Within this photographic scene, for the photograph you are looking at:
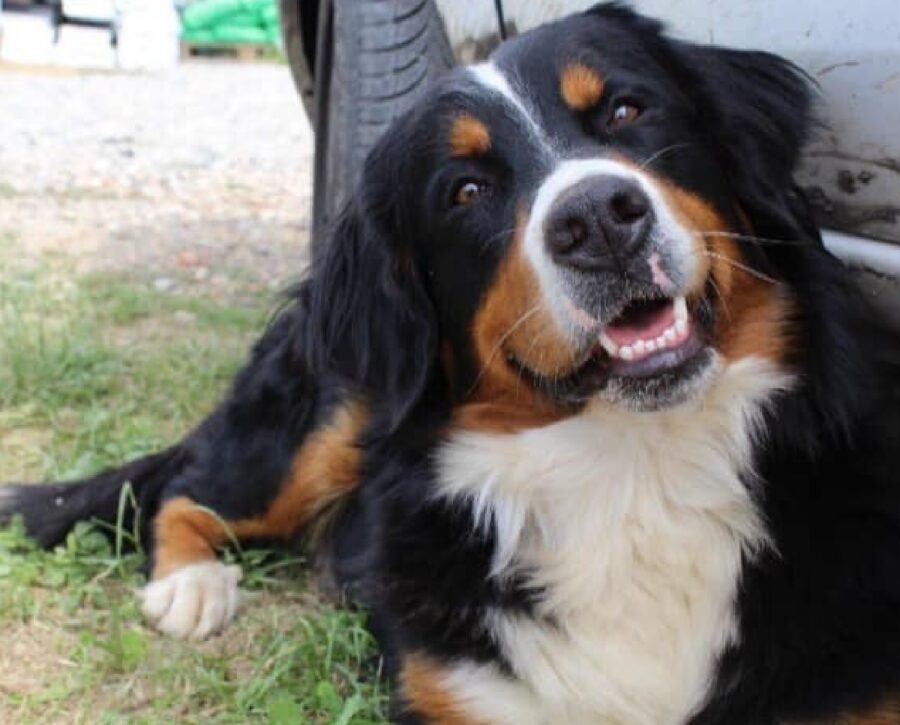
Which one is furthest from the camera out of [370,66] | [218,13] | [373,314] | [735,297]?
[218,13]

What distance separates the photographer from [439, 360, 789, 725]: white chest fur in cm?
235

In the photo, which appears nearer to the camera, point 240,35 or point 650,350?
point 650,350

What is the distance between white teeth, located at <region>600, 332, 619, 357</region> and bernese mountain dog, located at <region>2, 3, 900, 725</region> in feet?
0.03

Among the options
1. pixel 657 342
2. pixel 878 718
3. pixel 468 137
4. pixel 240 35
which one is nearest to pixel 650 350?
pixel 657 342

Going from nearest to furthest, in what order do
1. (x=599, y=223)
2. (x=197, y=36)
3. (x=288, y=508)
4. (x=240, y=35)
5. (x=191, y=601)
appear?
(x=599, y=223)
(x=191, y=601)
(x=288, y=508)
(x=197, y=36)
(x=240, y=35)

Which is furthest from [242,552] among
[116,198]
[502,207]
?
[116,198]

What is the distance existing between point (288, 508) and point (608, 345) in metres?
1.35

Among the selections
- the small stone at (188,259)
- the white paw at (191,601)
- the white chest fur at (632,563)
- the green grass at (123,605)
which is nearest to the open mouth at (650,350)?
the white chest fur at (632,563)

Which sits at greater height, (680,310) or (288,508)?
(680,310)

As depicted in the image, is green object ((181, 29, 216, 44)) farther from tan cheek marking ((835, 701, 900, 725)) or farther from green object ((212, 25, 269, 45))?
tan cheek marking ((835, 701, 900, 725))

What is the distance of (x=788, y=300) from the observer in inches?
94.2

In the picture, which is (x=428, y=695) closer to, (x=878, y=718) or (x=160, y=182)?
(x=878, y=718)

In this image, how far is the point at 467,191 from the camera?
243 cm

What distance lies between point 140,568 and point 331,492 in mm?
494
